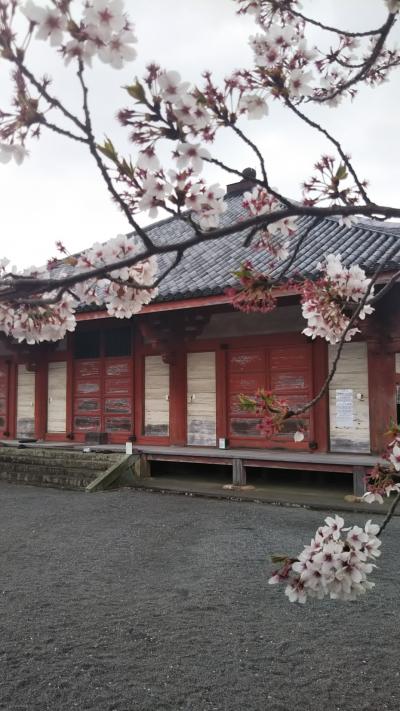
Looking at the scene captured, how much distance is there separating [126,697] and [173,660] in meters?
0.42

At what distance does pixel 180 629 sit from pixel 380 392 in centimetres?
546

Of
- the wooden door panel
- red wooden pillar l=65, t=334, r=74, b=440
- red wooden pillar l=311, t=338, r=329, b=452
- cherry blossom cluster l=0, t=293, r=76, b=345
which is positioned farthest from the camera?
the wooden door panel

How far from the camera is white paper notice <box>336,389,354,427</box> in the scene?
26.9ft

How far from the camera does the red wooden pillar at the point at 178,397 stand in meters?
9.73

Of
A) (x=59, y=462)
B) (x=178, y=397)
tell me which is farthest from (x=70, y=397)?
(x=178, y=397)

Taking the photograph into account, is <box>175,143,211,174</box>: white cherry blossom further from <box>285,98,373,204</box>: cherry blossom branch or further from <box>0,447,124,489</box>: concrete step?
<box>0,447,124,489</box>: concrete step

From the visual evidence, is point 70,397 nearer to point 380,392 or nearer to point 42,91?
point 380,392

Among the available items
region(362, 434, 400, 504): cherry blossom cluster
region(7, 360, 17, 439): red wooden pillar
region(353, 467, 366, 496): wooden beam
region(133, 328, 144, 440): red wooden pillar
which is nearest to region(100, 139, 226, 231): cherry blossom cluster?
region(362, 434, 400, 504): cherry blossom cluster

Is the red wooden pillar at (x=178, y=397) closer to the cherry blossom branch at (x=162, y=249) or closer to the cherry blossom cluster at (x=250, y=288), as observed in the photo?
the cherry blossom cluster at (x=250, y=288)

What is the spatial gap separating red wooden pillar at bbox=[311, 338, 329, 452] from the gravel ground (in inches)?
101

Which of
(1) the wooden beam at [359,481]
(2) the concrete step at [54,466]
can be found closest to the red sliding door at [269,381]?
(1) the wooden beam at [359,481]

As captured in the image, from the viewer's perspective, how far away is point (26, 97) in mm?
1445

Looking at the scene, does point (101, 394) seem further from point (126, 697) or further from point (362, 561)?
point (362, 561)

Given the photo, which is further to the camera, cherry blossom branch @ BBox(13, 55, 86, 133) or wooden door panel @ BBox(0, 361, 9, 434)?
wooden door panel @ BBox(0, 361, 9, 434)
